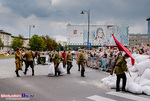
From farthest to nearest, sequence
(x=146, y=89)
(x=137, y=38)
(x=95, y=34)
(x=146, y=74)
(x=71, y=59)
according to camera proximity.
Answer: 1. (x=137, y=38)
2. (x=95, y=34)
3. (x=71, y=59)
4. (x=146, y=74)
5. (x=146, y=89)

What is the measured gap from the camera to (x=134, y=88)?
6.46 m

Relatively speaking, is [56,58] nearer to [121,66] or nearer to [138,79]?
[121,66]

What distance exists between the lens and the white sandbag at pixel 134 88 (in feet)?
20.9

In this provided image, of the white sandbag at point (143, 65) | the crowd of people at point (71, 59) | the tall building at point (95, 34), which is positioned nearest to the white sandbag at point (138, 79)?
the white sandbag at point (143, 65)

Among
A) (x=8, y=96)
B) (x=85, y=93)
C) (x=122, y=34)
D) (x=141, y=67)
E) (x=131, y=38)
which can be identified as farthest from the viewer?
(x=131, y=38)

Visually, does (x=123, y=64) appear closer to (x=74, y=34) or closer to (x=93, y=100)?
(x=93, y=100)

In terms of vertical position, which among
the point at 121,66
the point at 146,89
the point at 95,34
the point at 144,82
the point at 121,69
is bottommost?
the point at 146,89

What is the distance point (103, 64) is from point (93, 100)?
8.36 m

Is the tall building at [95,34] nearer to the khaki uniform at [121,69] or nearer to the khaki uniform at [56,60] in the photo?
the khaki uniform at [56,60]

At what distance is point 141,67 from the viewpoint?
7215mm

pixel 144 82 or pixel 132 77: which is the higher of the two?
pixel 132 77

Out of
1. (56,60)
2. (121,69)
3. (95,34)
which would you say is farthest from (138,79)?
(95,34)

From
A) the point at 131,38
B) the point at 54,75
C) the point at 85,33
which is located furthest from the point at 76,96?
the point at 131,38

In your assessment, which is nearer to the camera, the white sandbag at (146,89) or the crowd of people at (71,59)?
the white sandbag at (146,89)
